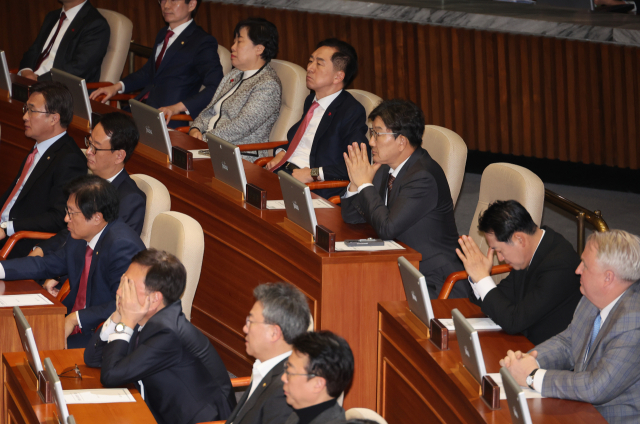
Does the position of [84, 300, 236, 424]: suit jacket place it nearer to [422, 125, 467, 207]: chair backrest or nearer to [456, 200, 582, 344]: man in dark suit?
[456, 200, 582, 344]: man in dark suit

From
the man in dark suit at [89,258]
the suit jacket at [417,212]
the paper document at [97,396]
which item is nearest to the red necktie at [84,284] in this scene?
the man in dark suit at [89,258]

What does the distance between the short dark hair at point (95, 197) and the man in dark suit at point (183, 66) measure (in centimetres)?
188

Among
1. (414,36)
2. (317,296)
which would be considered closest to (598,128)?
(414,36)

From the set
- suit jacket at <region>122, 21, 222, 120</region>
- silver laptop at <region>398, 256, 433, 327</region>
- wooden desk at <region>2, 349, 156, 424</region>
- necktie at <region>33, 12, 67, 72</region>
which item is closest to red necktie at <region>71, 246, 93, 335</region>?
wooden desk at <region>2, 349, 156, 424</region>

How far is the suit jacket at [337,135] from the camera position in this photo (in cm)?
413

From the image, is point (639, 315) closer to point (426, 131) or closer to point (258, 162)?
point (426, 131)

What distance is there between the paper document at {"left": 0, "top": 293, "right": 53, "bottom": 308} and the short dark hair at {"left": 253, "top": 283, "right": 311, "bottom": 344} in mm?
935

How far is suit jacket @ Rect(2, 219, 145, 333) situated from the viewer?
2.99 meters

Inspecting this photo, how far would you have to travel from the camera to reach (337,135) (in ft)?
13.6

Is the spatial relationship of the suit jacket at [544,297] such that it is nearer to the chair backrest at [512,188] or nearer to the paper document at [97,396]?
the chair backrest at [512,188]

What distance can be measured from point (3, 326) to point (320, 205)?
1.37 meters

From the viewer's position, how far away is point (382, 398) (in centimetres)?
286

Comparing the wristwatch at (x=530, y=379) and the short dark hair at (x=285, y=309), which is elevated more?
the short dark hair at (x=285, y=309)

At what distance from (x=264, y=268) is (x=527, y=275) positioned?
1095 millimetres
